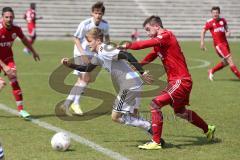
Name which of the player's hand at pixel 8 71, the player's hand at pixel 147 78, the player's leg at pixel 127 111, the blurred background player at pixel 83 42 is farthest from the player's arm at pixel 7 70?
the player's hand at pixel 147 78

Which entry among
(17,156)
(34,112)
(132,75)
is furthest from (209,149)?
(34,112)

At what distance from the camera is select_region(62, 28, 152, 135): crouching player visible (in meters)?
8.00

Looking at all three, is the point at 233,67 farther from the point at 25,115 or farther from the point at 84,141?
the point at 84,141

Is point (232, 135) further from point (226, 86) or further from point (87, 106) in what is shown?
point (226, 86)

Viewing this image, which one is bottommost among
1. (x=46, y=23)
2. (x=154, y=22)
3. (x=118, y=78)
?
(x=46, y=23)

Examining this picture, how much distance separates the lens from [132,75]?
830 centimetres

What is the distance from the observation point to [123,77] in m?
8.29

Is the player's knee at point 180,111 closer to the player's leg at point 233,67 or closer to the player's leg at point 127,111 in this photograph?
the player's leg at point 127,111

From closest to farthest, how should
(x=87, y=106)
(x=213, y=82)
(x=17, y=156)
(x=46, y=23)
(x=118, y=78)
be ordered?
(x=17, y=156)
(x=118, y=78)
(x=87, y=106)
(x=213, y=82)
(x=46, y=23)

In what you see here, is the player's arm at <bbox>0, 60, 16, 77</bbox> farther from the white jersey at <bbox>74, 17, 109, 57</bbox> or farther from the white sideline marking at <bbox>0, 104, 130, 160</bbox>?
the white jersey at <bbox>74, 17, 109, 57</bbox>

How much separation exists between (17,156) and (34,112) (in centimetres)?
397

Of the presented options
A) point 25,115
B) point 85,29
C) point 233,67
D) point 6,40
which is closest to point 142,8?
point 233,67

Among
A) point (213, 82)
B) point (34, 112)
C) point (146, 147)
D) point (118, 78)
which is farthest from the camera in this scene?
point (213, 82)

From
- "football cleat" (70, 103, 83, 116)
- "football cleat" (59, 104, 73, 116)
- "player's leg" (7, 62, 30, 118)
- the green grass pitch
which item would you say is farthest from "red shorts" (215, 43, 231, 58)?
"player's leg" (7, 62, 30, 118)
